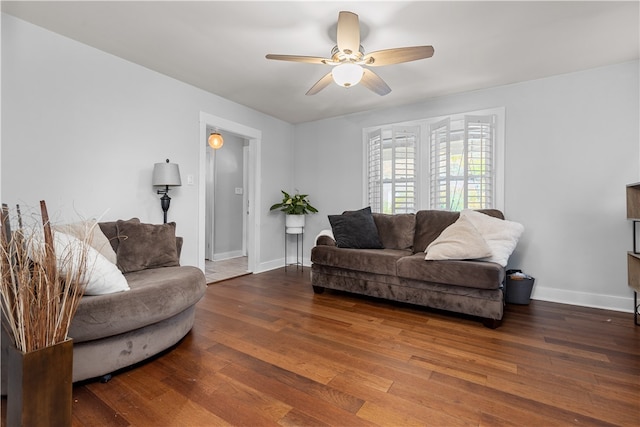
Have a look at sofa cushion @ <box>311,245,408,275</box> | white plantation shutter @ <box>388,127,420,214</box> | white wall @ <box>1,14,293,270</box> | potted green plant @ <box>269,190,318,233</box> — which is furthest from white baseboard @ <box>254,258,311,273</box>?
white plantation shutter @ <box>388,127,420,214</box>

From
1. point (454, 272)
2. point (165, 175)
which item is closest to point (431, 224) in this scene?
point (454, 272)

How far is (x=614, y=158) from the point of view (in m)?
2.95

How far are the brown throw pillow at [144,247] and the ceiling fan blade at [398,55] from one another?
2286mm

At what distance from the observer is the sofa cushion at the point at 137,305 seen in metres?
1.57

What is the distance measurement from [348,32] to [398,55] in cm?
44

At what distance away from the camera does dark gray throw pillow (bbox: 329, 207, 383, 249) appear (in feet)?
11.5

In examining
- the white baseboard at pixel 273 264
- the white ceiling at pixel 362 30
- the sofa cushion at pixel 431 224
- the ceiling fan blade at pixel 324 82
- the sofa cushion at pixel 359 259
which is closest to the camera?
the white ceiling at pixel 362 30

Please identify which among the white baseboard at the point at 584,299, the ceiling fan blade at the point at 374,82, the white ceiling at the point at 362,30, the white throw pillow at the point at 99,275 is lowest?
the white baseboard at the point at 584,299

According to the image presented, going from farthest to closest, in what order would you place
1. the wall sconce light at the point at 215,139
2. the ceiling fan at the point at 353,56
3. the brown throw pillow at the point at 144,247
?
the wall sconce light at the point at 215,139 < the brown throw pillow at the point at 144,247 < the ceiling fan at the point at 353,56

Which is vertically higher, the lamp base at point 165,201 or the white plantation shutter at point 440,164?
the white plantation shutter at point 440,164

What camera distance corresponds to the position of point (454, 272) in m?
2.63

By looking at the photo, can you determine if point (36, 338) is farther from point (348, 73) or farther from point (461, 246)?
point (461, 246)

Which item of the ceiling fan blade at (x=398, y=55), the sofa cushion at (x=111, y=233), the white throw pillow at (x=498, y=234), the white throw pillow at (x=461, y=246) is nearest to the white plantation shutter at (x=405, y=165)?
the white throw pillow at (x=498, y=234)

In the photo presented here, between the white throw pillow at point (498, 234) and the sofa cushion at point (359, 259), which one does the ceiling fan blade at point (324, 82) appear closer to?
the sofa cushion at point (359, 259)
